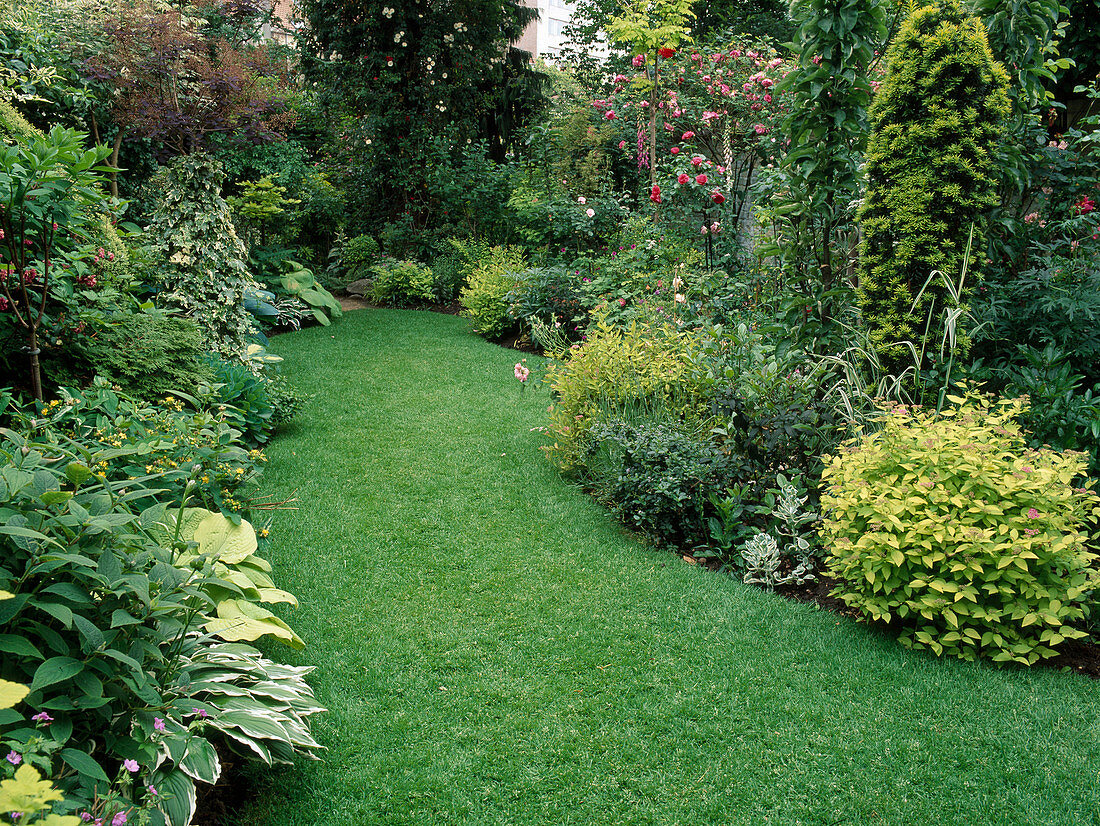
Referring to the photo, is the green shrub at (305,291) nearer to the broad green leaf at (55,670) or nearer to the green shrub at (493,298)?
the green shrub at (493,298)

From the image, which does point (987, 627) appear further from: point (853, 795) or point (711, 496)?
point (711, 496)

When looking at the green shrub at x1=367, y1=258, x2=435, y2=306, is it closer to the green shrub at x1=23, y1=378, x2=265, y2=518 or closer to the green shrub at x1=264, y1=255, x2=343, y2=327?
the green shrub at x1=264, y1=255, x2=343, y2=327

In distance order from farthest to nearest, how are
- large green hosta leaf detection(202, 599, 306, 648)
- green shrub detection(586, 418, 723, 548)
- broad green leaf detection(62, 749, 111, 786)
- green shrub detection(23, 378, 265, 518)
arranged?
green shrub detection(586, 418, 723, 548)
green shrub detection(23, 378, 265, 518)
large green hosta leaf detection(202, 599, 306, 648)
broad green leaf detection(62, 749, 111, 786)

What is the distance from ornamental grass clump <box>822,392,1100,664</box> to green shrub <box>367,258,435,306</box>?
9.06 meters

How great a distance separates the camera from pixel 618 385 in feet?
15.0

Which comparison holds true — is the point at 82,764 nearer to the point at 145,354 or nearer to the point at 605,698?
the point at 605,698

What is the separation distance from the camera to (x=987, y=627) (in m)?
2.77

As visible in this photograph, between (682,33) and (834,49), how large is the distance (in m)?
3.88

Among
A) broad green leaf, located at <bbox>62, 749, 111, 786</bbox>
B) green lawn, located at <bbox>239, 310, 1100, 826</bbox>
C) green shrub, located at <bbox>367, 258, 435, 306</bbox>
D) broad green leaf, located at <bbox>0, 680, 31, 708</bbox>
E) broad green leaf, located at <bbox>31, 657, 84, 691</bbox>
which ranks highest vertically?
green shrub, located at <bbox>367, 258, 435, 306</bbox>

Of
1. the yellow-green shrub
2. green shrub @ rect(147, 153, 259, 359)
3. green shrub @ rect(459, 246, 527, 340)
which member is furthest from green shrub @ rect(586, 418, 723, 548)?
green shrub @ rect(459, 246, 527, 340)

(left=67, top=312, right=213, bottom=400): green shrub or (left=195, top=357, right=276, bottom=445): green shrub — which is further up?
(left=67, top=312, right=213, bottom=400): green shrub

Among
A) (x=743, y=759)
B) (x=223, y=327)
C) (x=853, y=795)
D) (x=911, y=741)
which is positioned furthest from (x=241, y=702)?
(x=223, y=327)

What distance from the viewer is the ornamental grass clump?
261 centimetres

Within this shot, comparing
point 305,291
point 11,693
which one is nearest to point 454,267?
point 305,291
